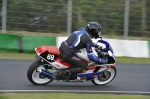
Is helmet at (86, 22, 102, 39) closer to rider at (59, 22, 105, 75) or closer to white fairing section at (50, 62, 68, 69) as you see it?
rider at (59, 22, 105, 75)

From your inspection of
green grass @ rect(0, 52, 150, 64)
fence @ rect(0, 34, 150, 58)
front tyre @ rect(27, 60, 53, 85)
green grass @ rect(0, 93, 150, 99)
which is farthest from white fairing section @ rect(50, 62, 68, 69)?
fence @ rect(0, 34, 150, 58)

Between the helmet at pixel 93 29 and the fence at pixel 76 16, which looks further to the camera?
the fence at pixel 76 16

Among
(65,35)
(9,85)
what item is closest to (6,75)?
(9,85)

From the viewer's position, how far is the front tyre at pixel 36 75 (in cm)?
943

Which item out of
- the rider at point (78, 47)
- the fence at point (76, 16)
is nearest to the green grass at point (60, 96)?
the rider at point (78, 47)

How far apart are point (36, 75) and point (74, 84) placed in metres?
1.19

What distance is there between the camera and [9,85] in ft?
31.7

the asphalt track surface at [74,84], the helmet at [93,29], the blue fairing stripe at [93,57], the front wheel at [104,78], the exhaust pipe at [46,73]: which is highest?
the helmet at [93,29]

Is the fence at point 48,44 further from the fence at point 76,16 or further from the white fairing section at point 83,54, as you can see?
the white fairing section at point 83,54

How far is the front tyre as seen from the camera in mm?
9430

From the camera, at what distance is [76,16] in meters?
16.8

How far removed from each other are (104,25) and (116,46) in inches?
63.2

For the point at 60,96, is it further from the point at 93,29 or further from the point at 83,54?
Result: the point at 93,29

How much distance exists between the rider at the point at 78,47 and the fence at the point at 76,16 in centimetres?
721
